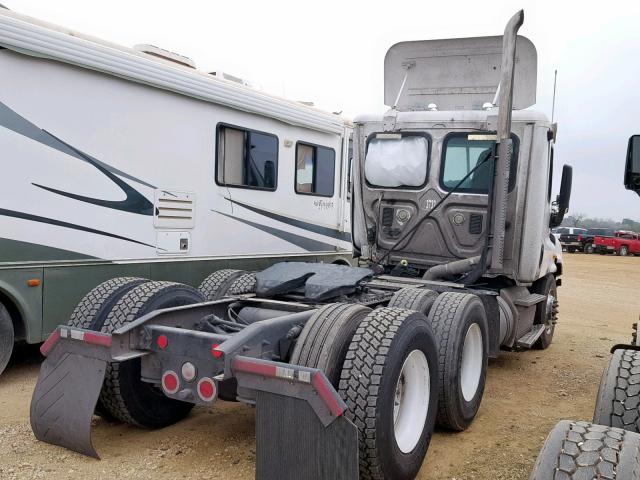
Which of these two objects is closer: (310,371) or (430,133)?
(310,371)

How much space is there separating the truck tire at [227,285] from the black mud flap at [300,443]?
2335 millimetres

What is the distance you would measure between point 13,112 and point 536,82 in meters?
4.99

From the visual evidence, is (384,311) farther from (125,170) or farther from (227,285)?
(125,170)

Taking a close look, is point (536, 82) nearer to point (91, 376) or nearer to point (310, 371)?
point (310, 371)

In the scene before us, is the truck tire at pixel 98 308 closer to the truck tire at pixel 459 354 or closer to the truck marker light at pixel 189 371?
the truck marker light at pixel 189 371

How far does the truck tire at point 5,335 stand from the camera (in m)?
5.29

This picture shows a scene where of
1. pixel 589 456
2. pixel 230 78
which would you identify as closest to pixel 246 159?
pixel 230 78

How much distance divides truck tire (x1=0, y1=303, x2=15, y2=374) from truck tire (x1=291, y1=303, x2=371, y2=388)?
3111 millimetres

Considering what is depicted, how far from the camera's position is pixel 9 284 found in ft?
17.2

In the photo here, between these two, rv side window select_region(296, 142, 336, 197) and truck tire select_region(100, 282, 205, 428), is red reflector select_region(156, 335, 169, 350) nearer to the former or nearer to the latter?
truck tire select_region(100, 282, 205, 428)

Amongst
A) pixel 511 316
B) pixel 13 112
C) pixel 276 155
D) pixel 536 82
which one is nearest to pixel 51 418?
pixel 13 112

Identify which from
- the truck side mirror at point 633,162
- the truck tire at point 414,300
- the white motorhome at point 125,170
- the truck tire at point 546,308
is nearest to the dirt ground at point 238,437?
the truck tire at point 546,308

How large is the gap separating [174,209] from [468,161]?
3145 mm

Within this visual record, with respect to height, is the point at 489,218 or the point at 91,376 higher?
the point at 489,218
